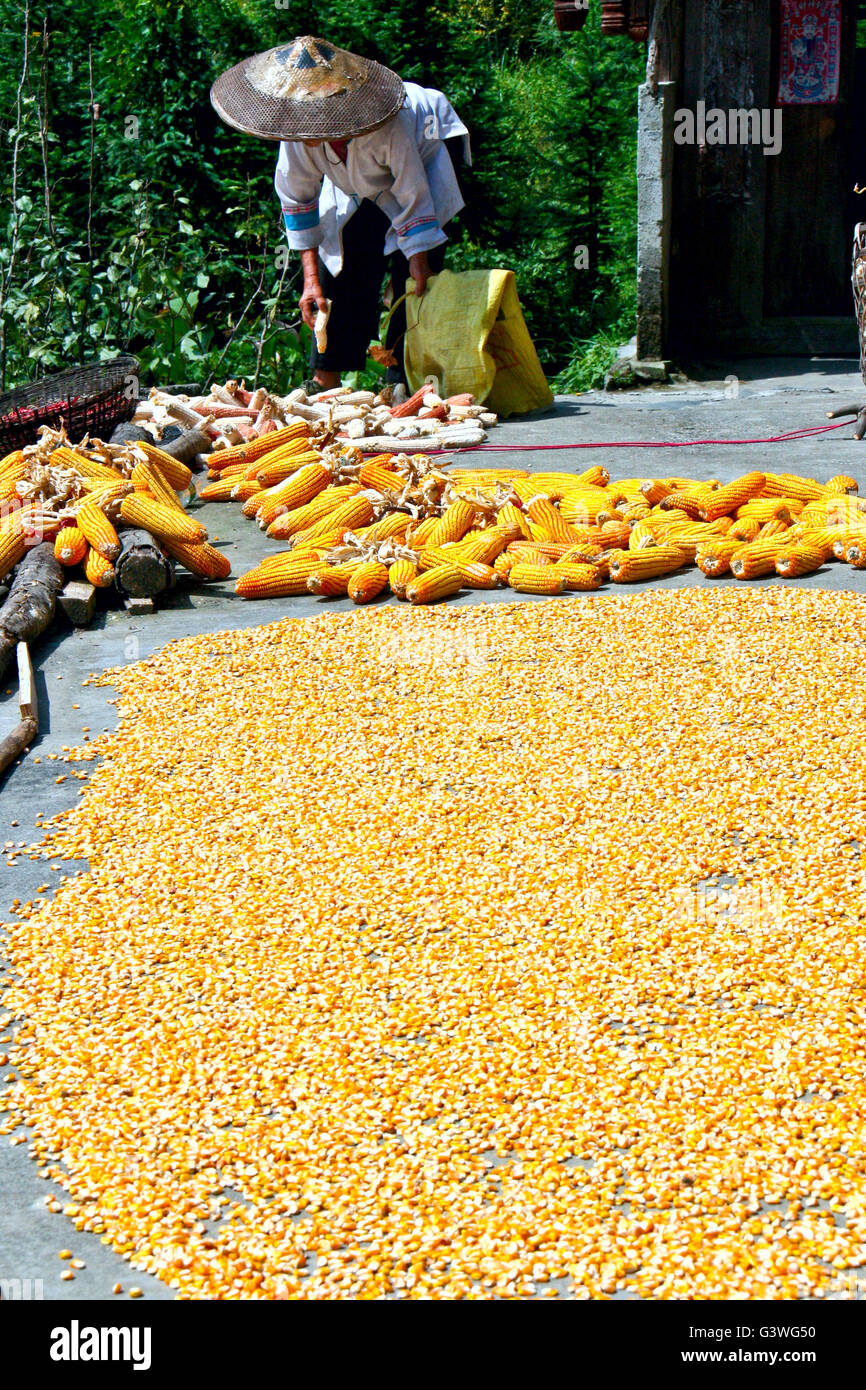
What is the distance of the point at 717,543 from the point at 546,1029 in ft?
10.6

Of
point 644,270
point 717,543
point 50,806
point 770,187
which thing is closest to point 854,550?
point 717,543

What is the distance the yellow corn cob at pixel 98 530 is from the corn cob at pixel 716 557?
7.50 ft

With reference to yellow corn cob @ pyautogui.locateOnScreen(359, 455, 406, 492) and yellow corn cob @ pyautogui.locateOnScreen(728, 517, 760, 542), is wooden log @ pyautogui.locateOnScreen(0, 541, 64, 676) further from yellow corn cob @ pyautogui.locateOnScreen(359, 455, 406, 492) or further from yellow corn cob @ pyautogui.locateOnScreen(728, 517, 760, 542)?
yellow corn cob @ pyautogui.locateOnScreen(728, 517, 760, 542)

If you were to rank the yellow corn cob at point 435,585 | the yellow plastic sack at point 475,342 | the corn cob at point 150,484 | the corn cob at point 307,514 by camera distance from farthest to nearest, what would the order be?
the yellow plastic sack at point 475,342
the corn cob at point 307,514
the corn cob at point 150,484
the yellow corn cob at point 435,585

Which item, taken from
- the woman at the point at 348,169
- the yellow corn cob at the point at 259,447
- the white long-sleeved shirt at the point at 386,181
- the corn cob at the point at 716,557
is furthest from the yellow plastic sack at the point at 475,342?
the corn cob at the point at 716,557

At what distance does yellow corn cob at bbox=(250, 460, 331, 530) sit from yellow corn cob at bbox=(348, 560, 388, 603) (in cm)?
118

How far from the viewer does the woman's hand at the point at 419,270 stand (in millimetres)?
8703

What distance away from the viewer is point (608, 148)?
12961 mm

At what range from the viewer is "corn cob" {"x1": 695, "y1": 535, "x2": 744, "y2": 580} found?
5453 millimetres

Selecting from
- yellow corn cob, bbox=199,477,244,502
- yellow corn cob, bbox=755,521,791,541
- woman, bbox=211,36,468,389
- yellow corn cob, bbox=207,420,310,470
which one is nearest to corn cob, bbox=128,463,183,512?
yellow corn cob, bbox=199,477,244,502

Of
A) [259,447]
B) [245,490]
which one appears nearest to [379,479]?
[245,490]

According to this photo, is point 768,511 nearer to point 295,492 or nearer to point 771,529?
point 771,529

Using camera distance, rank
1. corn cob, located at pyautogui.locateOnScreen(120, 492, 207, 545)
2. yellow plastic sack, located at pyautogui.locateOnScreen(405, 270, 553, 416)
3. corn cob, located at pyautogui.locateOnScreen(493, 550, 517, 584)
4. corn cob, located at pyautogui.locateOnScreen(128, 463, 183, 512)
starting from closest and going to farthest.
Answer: corn cob, located at pyautogui.locateOnScreen(493, 550, 517, 584) < corn cob, located at pyautogui.locateOnScreen(120, 492, 207, 545) < corn cob, located at pyautogui.locateOnScreen(128, 463, 183, 512) < yellow plastic sack, located at pyautogui.locateOnScreen(405, 270, 553, 416)

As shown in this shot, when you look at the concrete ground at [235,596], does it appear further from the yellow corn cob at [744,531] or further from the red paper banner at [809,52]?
the red paper banner at [809,52]
